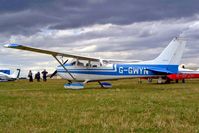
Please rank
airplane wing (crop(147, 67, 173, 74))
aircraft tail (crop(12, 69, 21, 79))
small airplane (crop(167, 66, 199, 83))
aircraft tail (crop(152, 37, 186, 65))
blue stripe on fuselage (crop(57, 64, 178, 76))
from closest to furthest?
blue stripe on fuselage (crop(57, 64, 178, 76))
airplane wing (crop(147, 67, 173, 74))
aircraft tail (crop(152, 37, 186, 65))
small airplane (crop(167, 66, 199, 83))
aircraft tail (crop(12, 69, 21, 79))

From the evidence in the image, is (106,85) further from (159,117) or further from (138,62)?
(159,117)

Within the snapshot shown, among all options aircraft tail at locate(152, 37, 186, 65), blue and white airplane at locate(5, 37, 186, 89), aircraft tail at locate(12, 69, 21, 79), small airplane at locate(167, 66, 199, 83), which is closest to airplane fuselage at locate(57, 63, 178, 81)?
blue and white airplane at locate(5, 37, 186, 89)

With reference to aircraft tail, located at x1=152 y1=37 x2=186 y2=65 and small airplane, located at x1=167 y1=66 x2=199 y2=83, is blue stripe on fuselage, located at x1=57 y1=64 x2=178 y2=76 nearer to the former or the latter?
aircraft tail, located at x1=152 y1=37 x2=186 y2=65

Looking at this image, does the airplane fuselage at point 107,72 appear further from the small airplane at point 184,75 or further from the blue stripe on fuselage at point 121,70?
the small airplane at point 184,75

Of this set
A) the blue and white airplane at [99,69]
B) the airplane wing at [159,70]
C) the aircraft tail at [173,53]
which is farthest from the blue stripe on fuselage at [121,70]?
the aircraft tail at [173,53]

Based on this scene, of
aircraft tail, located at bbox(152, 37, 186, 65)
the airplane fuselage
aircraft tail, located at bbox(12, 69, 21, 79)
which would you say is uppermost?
aircraft tail, located at bbox(152, 37, 186, 65)

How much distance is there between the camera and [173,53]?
88.1ft

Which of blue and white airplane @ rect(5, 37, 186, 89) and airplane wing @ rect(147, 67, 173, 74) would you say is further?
airplane wing @ rect(147, 67, 173, 74)

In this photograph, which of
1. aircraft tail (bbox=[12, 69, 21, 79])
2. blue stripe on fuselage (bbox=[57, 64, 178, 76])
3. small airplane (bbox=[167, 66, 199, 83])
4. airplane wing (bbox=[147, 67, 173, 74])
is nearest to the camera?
blue stripe on fuselage (bbox=[57, 64, 178, 76])

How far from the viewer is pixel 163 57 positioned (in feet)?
87.5

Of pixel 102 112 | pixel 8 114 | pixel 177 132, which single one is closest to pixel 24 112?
pixel 8 114

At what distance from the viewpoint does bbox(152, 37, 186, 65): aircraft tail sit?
26703mm

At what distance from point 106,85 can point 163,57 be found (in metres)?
5.03

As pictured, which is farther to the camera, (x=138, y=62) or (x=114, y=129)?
(x=138, y=62)
